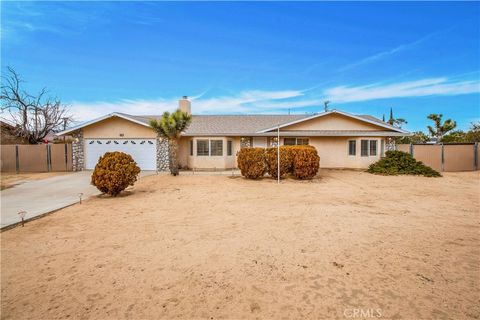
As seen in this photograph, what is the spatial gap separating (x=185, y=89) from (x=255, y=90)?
8615 millimetres

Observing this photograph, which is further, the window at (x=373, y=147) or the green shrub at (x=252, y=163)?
the window at (x=373, y=147)

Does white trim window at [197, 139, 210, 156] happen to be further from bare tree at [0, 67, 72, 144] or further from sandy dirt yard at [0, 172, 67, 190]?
bare tree at [0, 67, 72, 144]

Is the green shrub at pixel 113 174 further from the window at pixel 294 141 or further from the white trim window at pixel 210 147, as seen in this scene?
the window at pixel 294 141

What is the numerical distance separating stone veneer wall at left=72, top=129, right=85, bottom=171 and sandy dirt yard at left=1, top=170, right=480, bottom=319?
12908 mm

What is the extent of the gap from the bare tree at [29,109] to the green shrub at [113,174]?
2292 cm

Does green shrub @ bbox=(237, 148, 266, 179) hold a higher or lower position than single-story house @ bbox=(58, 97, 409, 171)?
lower

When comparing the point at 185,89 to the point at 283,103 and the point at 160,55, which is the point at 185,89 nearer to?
the point at 160,55

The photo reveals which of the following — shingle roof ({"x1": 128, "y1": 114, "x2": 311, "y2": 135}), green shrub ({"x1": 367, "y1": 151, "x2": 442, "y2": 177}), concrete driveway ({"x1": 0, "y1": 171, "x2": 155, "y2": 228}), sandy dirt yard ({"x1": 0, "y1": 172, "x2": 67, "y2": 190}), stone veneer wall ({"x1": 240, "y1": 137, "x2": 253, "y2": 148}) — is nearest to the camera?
concrete driveway ({"x1": 0, "y1": 171, "x2": 155, "y2": 228})

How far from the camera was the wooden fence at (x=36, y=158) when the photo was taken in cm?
1861

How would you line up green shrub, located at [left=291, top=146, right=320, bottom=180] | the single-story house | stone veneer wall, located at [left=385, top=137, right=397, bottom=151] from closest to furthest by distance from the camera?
green shrub, located at [left=291, top=146, right=320, bottom=180]
the single-story house
stone veneer wall, located at [left=385, top=137, right=397, bottom=151]

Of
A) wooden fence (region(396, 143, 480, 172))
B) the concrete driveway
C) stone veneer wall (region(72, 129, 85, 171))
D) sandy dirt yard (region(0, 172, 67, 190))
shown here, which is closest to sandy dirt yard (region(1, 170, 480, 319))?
the concrete driveway

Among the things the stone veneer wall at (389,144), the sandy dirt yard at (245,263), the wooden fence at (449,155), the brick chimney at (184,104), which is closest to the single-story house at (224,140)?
the stone veneer wall at (389,144)

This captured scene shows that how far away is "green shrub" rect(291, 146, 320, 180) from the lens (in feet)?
45.4

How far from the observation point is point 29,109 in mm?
25953
